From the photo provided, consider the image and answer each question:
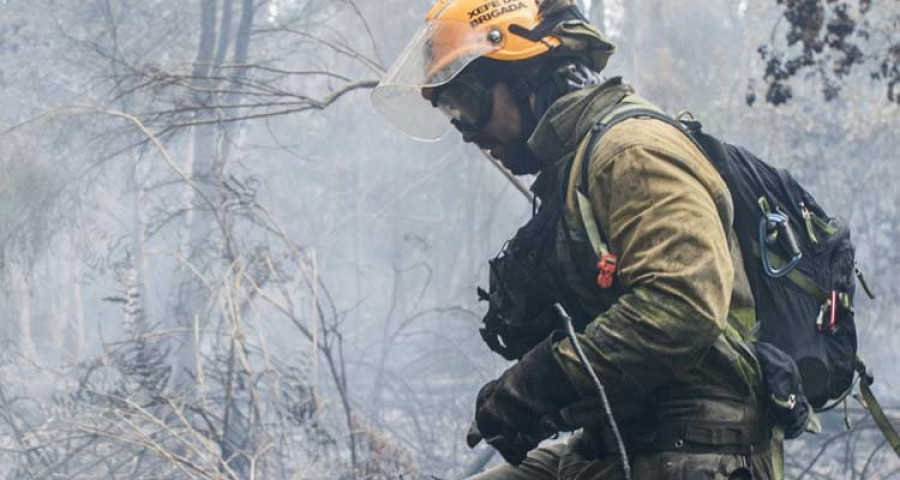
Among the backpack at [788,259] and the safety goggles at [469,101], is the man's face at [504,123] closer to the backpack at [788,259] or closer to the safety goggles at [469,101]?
the safety goggles at [469,101]

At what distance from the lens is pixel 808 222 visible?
2.62 meters

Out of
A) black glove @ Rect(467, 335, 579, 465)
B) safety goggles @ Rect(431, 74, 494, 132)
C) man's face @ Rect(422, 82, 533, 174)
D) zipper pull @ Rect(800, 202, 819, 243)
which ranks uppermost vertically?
safety goggles @ Rect(431, 74, 494, 132)

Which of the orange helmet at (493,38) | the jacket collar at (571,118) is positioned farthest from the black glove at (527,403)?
the orange helmet at (493,38)

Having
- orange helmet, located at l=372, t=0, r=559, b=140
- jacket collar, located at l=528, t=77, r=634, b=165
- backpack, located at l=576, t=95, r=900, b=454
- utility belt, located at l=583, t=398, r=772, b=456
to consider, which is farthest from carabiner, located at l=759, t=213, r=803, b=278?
orange helmet, located at l=372, t=0, r=559, b=140

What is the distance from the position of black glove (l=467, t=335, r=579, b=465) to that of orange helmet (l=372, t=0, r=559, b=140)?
79cm

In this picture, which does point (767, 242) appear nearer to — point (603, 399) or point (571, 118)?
point (571, 118)

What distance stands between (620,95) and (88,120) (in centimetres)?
1461

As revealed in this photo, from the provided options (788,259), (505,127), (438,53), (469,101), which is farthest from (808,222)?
(438,53)

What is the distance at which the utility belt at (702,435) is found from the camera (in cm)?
244

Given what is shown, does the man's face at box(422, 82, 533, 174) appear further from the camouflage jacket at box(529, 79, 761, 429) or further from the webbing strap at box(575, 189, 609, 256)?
the webbing strap at box(575, 189, 609, 256)

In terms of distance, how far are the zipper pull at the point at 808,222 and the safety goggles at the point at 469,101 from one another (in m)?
0.78

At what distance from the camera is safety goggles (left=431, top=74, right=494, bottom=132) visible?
2.87m

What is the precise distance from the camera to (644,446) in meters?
2.48

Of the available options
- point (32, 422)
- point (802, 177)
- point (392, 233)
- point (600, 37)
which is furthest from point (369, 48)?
point (600, 37)
